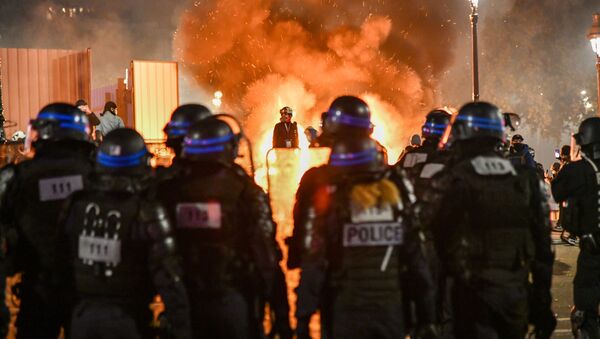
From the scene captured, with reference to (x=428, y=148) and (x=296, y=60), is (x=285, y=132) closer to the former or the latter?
(x=428, y=148)

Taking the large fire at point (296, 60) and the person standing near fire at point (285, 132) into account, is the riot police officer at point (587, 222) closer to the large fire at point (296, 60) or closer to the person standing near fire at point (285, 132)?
the person standing near fire at point (285, 132)

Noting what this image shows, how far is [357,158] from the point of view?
4.77 meters

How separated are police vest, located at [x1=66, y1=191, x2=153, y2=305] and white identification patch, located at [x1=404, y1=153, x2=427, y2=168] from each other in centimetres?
377

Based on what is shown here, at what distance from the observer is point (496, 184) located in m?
5.34

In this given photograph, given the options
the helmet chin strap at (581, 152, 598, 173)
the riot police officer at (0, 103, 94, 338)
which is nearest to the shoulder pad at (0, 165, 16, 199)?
the riot police officer at (0, 103, 94, 338)

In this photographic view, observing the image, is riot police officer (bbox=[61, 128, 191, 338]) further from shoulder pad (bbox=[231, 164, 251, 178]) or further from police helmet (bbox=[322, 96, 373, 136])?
police helmet (bbox=[322, 96, 373, 136])

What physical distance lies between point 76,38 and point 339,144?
2230 inches

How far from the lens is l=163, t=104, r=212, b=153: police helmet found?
6.20m

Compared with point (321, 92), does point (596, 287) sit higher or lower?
lower

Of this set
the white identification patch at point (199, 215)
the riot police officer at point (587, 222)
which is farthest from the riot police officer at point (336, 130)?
the riot police officer at point (587, 222)

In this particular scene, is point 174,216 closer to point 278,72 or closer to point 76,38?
point 278,72

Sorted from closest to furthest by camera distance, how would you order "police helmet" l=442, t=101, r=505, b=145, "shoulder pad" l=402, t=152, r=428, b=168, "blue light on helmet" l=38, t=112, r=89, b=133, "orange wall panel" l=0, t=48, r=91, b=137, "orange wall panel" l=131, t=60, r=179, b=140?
"police helmet" l=442, t=101, r=505, b=145, "blue light on helmet" l=38, t=112, r=89, b=133, "shoulder pad" l=402, t=152, r=428, b=168, "orange wall panel" l=131, t=60, r=179, b=140, "orange wall panel" l=0, t=48, r=91, b=137

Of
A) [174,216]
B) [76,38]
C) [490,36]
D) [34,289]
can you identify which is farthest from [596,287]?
[76,38]

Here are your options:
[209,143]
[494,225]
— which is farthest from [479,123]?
[209,143]
